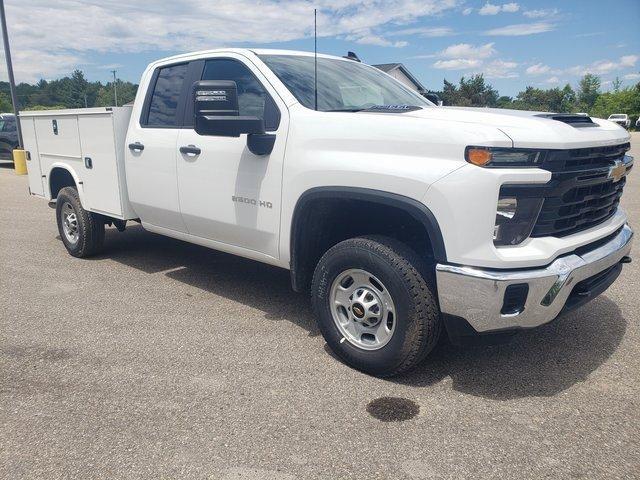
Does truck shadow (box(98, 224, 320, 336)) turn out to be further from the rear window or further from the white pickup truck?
the rear window

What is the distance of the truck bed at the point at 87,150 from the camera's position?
514cm

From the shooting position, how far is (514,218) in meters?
2.76

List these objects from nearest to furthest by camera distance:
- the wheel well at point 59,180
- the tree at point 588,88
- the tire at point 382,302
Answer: the tire at point 382,302 < the wheel well at point 59,180 < the tree at point 588,88

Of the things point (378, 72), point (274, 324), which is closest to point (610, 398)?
point (274, 324)

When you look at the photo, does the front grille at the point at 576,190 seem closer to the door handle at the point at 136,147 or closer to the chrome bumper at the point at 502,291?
the chrome bumper at the point at 502,291

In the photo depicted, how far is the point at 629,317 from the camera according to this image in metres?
4.23

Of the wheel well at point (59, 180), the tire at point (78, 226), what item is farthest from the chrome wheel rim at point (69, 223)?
the wheel well at point (59, 180)

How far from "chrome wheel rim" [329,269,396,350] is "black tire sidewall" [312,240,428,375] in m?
0.03

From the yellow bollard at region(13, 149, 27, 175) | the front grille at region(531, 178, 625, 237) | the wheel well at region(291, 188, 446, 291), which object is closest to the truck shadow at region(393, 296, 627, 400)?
the front grille at region(531, 178, 625, 237)

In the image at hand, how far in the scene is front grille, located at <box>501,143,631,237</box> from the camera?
2.77 meters

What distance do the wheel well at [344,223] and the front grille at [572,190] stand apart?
613 mm

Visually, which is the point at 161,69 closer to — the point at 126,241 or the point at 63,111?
the point at 63,111

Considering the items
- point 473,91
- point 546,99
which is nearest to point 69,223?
point 473,91

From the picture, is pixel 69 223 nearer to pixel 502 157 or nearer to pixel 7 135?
pixel 502 157
